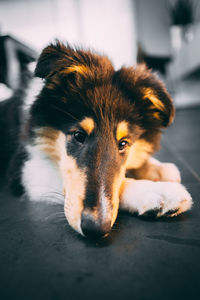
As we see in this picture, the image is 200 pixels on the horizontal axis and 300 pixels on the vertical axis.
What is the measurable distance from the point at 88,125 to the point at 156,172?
72 centimetres

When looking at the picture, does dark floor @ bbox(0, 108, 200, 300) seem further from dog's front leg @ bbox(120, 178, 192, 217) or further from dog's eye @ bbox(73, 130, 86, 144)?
dog's eye @ bbox(73, 130, 86, 144)

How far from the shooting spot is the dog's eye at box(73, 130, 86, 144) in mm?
1479

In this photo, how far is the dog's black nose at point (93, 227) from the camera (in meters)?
1.06

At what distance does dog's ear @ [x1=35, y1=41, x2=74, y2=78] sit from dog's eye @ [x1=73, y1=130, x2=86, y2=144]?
14.7 inches

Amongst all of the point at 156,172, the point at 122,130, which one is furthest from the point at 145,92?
the point at 156,172

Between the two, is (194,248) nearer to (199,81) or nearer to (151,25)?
(199,81)

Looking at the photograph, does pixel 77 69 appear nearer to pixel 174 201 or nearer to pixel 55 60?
pixel 55 60

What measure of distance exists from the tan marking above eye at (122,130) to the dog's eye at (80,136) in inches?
8.3

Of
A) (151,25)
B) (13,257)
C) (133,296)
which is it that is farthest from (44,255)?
(151,25)

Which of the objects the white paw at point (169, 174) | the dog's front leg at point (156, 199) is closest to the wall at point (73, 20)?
the white paw at point (169, 174)

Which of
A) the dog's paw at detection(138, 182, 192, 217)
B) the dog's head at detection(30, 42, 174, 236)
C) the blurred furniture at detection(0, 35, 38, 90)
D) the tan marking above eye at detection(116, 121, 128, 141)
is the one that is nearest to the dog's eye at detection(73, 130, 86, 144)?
the dog's head at detection(30, 42, 174, 236)

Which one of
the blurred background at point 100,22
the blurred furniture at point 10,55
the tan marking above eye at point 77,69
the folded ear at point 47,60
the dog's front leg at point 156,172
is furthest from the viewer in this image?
the blurred background at point 100,22

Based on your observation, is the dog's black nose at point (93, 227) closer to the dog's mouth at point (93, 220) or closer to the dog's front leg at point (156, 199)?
the dog's mouth at point (93, 220)

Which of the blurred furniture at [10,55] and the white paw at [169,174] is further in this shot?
the blurred furniture at [10,55]
